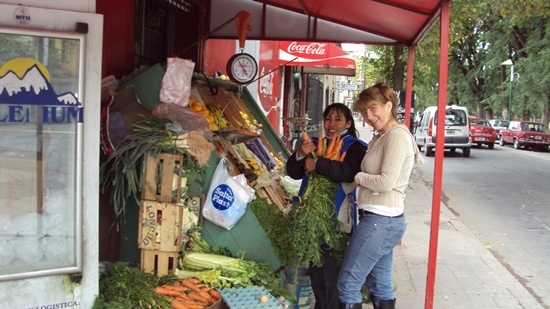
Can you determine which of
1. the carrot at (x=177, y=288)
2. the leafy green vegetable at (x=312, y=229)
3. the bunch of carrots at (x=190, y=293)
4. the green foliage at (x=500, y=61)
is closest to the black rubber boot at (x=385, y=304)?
the leafy green vegetable at (x=312, y=229)

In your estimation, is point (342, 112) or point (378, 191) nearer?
point (378, 191)

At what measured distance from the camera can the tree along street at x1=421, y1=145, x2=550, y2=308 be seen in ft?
A: 23.6

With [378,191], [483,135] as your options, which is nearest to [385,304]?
[378,191]

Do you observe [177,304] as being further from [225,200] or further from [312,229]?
[312,229]

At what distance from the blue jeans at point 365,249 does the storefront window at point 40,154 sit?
1.76 metres

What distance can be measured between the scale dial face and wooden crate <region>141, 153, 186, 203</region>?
422 centimetres

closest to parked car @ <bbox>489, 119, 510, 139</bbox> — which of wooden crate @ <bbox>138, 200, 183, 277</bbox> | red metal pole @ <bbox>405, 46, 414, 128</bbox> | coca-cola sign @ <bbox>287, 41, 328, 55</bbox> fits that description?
coca-cola sign @ <bbox>287, 41, 328, 55</bbox>

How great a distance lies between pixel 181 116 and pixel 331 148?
4.27 feet

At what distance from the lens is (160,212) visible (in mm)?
3742

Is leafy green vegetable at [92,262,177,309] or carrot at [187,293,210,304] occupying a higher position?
leafy green vegetable at [92,262,177,309]

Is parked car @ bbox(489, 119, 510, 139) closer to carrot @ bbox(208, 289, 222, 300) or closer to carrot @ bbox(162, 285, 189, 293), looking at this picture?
carrot @ bbox(208, 289, 222, 300)

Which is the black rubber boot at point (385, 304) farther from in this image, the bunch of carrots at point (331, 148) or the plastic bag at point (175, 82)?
the plastic bag at point (175, 82)

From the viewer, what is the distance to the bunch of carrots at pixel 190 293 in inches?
141

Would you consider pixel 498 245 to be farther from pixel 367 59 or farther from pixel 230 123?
pixel 367 59
